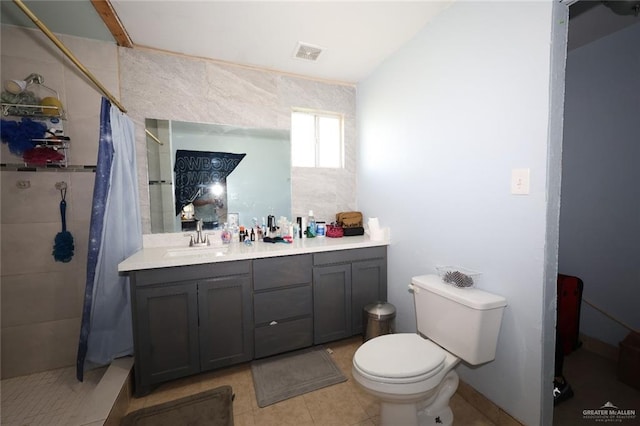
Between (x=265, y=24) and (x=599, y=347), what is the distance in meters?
3.46

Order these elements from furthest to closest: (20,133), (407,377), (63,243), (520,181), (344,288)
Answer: (344,288) < (63,243) < (20,133) < (520,181) < (407,377)

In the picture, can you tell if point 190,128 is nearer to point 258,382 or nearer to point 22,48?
point 22,48

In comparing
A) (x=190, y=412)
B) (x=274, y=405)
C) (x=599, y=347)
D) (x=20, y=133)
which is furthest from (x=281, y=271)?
(x=599, y=347)

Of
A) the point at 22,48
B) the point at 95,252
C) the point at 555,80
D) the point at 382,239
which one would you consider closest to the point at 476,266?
the point at 382,239

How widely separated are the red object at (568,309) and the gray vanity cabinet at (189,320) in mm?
2297

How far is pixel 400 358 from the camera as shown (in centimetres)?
124

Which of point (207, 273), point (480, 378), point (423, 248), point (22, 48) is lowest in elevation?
point (480, 378)

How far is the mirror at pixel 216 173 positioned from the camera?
2059 millimetres

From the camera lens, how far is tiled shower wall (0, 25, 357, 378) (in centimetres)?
171

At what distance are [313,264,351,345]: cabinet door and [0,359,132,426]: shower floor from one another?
4.25 ft

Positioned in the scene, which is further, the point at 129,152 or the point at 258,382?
the point at 129,152

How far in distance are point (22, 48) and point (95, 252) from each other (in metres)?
1.49

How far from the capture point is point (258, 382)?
1.71 meters

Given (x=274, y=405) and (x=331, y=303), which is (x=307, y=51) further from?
(x=274, y=405)
